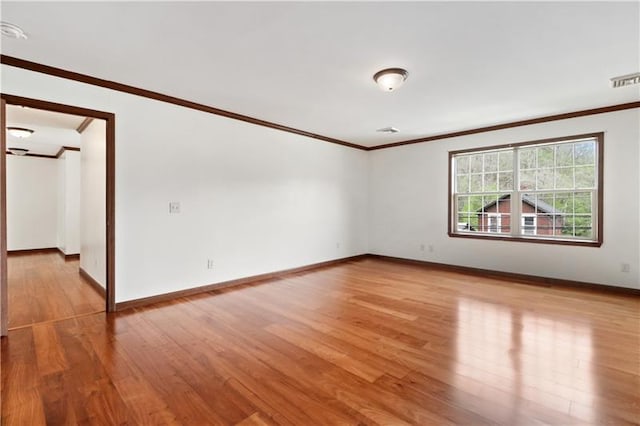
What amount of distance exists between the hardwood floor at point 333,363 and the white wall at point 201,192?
670mm

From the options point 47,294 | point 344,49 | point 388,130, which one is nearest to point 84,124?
point 47,294

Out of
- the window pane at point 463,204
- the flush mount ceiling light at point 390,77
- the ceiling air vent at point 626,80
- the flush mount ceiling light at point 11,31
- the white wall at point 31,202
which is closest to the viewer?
the flush mount ceiling light at point 11,31

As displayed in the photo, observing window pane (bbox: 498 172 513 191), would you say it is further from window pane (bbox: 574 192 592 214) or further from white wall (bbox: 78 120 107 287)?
white wall (bbox: 78 120 107 287)

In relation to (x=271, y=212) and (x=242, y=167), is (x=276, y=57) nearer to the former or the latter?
(x=242, y=167)

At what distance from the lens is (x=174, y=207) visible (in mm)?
3793

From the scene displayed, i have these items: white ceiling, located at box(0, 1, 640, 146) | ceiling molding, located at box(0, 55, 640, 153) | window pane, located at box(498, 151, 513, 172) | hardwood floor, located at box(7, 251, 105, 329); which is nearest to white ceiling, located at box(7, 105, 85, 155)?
ceiling molding, located at box(0, 55, 640, 153)

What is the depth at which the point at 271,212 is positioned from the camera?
496 centimetres

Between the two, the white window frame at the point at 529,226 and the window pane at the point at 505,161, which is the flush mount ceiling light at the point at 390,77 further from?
the white window frame at the point at 529,226

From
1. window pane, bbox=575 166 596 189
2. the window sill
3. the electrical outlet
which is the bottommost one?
the window sill

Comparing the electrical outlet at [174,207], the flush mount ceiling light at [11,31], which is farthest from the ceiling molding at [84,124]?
the flush mount ceiling light at [11,31]

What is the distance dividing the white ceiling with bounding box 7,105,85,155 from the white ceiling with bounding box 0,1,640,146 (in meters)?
1.86

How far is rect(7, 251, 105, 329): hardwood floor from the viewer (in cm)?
320

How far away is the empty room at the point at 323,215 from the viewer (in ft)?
6.52

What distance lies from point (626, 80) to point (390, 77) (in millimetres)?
2592
